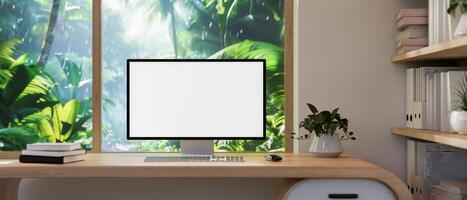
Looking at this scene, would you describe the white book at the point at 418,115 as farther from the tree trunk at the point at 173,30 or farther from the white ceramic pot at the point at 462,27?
the tree trunk at the point at 173,30

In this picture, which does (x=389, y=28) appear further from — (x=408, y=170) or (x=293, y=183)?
(x=293, y=183)

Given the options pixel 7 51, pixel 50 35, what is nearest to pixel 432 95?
pixel 50 35

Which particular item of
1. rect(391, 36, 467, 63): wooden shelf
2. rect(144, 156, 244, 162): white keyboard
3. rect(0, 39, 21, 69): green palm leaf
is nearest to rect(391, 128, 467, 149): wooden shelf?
rect(391, 36, 467, 63): wooden shelf

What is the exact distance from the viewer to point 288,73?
3410 millimetres

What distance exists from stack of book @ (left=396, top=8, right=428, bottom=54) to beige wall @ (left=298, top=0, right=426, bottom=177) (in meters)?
0.19

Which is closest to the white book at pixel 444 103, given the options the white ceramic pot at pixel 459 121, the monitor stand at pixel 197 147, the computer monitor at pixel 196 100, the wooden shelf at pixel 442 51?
the wooden shelf at pixel 442 51

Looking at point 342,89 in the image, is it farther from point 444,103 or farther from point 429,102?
point 444,103

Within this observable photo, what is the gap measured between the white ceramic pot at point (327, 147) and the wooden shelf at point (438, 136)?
34 centimetres

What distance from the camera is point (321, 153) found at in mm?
2973

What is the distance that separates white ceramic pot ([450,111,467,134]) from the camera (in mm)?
2465

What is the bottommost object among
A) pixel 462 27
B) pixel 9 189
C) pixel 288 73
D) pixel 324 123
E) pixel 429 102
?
pixel 9 189

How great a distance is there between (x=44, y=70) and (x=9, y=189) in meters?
0.72

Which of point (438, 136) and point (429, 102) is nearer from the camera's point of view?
point (438, 136)

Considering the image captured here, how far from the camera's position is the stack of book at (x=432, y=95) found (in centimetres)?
272
